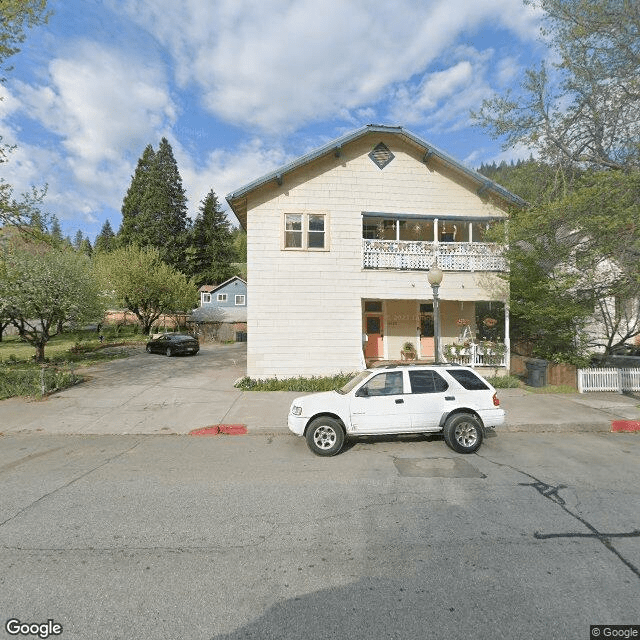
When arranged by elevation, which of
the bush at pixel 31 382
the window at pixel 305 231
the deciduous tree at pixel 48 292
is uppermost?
the window at pixel 305 231

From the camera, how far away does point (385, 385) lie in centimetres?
688

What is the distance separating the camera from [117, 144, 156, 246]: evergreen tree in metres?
48.5

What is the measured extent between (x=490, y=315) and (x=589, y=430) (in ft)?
30.7

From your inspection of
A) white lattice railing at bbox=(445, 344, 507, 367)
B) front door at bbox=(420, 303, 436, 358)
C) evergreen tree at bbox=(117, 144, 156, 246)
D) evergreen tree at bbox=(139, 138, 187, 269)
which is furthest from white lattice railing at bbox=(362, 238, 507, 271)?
evergreen tree at bbox=(117, 144, 156, 246)

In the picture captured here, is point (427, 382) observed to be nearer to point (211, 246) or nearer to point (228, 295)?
point (228, 295)

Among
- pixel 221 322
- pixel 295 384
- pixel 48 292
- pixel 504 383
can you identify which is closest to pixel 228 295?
pixel 221 322

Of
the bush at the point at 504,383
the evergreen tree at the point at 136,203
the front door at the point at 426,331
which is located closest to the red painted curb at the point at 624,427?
the bush at the point at 504,383

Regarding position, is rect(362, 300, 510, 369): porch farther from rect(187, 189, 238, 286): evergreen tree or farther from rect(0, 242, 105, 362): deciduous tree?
rect(187, 189, 238, 286): evergreen tree

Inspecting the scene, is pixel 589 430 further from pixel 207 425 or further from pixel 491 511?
pixel 207 425

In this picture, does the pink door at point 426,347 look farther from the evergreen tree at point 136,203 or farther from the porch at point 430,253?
the evergreen tree at point 136,203

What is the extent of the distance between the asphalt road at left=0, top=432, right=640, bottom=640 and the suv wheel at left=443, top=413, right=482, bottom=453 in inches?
9.8

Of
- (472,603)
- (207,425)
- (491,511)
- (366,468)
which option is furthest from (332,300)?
(472,603)

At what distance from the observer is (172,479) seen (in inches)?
218

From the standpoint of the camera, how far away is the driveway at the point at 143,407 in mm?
8570
